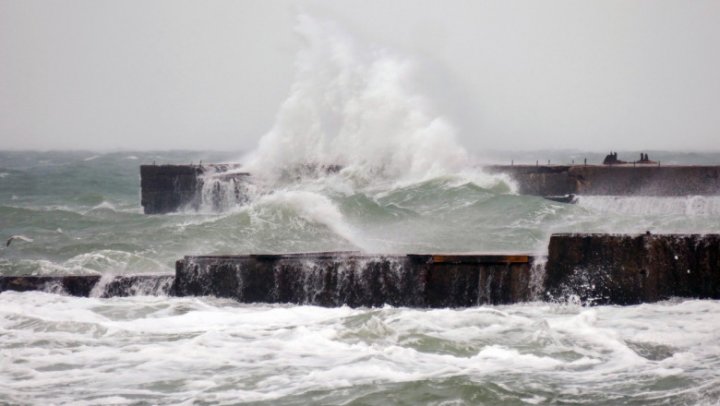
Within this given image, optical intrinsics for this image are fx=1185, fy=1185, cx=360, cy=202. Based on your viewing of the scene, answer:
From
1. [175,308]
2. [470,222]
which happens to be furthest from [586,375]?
[470,222]

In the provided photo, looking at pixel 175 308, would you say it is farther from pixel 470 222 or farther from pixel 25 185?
pixel 25 185

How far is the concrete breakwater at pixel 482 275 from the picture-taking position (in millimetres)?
11477

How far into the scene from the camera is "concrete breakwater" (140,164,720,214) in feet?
75.7

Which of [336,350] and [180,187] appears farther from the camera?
[180,187]

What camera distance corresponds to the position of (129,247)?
704 inches

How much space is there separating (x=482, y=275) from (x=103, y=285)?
4.31m

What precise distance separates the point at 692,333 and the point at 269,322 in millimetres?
3936

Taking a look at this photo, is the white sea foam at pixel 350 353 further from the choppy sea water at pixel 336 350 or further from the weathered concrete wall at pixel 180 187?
the weathered concrete wall at pixel 180 187

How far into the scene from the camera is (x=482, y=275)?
11.9 m

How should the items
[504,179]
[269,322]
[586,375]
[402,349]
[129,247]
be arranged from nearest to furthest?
1. [586,375]
2. [402,349]
3. [269,322]
4. [129,247]
5. [504,179]

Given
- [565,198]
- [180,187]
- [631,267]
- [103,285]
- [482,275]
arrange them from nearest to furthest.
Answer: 1. [631,267]
2. [482,275]
3. [103,285]
4. [565,198]
5. [180,187]

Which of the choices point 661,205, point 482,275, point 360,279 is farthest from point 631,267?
point 661,205

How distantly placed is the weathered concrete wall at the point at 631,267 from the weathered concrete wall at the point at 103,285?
14.3 feet

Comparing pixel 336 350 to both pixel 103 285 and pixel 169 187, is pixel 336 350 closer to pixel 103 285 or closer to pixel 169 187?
pixel 103 285
